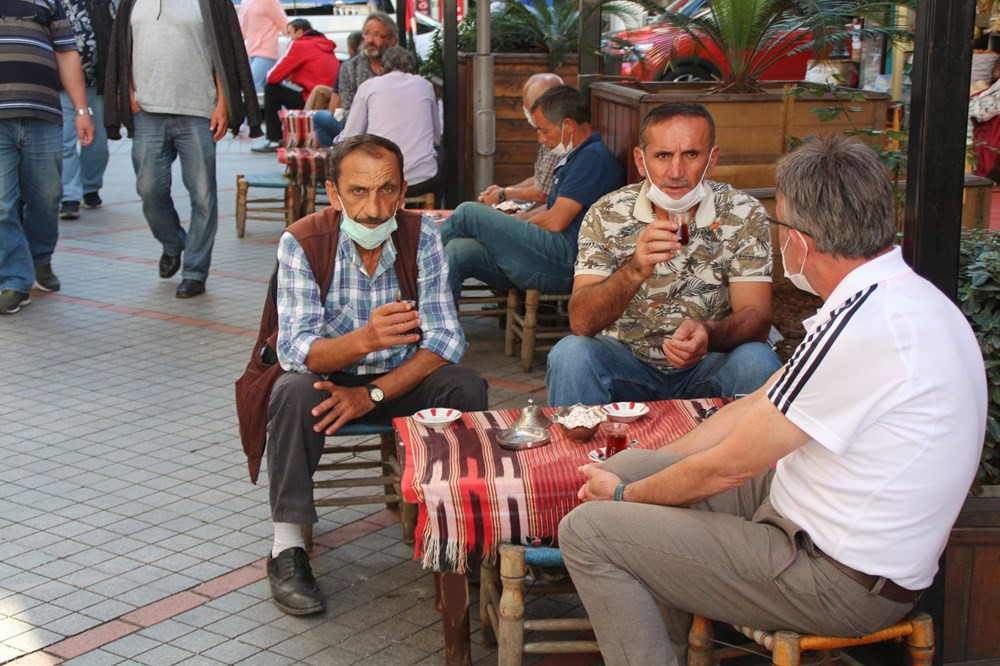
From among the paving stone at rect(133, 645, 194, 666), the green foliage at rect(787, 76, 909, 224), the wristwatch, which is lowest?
the paving stone at rect(133, 645, 194, 666)

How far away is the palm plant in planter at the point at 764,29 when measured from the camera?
5.61 metres

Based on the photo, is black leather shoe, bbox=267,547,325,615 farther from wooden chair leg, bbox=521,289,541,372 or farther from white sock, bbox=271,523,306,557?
wooden chair leg, bbox=521,289,541,372

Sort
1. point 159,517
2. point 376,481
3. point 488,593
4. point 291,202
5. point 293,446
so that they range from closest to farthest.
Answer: point 488,593 → point 293,446 → point 376,481 → point 159,517 → point 291,202

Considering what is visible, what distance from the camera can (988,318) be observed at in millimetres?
3279

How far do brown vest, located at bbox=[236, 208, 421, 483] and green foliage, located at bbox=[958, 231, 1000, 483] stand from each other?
171 cm

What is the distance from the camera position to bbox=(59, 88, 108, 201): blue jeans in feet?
33.2

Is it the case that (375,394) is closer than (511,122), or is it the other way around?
(375,394)

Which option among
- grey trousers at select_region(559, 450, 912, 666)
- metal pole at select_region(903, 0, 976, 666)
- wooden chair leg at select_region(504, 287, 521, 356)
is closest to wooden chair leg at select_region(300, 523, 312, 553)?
grey trousers at select_region(559, 450, 912, 666)

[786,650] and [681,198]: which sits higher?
[681,198]

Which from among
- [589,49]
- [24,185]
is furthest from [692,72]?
[24,185]

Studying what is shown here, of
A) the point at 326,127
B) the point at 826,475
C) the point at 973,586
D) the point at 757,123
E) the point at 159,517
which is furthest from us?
the point at 326,127

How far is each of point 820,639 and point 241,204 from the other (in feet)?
26.1

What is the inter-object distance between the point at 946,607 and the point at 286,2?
19381 millimetres

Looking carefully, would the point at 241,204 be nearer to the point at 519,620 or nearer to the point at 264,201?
the point at 264,201
